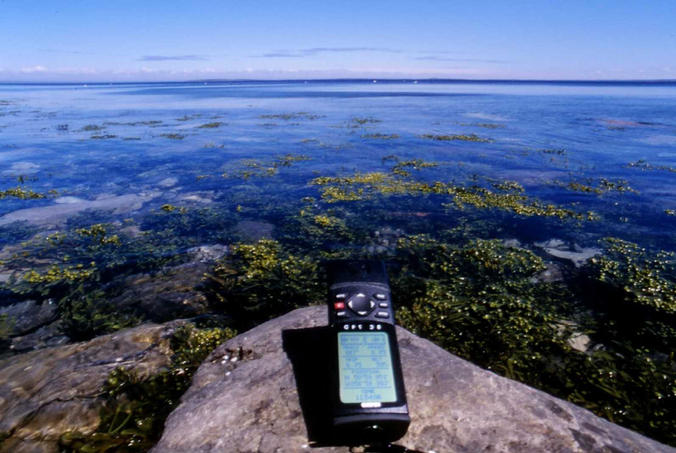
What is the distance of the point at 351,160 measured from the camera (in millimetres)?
24562

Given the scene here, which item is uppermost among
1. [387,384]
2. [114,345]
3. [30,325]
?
[387,384]

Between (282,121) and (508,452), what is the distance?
4779cm

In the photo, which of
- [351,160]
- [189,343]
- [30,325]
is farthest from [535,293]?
[351,160]

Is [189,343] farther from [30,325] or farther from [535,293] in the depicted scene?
[535,293]

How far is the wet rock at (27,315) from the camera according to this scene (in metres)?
7.89

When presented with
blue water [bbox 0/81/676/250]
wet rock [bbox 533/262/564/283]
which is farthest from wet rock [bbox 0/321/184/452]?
wet rock [bbox 533/262/564/283]

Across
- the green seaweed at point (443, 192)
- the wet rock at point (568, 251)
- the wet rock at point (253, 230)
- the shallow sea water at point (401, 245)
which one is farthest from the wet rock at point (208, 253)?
the wet rock at point (568, 251)

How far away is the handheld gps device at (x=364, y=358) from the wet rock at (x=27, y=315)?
7.70 m

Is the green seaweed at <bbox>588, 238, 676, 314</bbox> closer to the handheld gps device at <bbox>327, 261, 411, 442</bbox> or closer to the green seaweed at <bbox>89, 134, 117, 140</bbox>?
the handheld gps device at <bbox>327, 261, 411, 442</bbox>

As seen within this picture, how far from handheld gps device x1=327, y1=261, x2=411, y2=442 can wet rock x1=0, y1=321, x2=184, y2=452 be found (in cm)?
347

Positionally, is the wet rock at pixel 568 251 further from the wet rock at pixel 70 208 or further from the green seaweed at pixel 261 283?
the wet rock at pixel 70 208

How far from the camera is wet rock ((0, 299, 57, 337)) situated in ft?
25.9

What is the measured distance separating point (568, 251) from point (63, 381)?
12342 mm

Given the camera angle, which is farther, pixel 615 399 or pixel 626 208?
pixel 626 208
